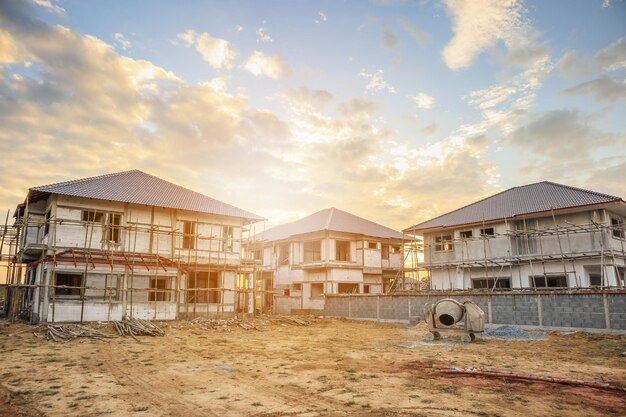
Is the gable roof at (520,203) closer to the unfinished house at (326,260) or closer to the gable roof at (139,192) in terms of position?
the unfinished house at (326,260)

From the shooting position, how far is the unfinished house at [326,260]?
113 feet

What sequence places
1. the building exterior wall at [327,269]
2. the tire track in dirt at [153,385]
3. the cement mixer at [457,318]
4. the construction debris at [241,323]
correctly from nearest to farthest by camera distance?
the tire track in dirt at [153,385], the cement mixer at [457,318], the construction debris at [241,323], the building exterior wall at [327,269]

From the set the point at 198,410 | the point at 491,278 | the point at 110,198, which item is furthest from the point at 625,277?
the point at 110,198

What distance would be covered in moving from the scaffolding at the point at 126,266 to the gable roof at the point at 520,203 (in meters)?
14.7

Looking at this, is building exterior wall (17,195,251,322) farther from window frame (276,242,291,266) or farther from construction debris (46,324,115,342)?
window frame (276,242,291,266)

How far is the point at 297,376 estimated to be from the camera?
1055 centimetres

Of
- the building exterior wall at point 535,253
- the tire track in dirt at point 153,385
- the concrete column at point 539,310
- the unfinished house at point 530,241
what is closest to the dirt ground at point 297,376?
the tire track in dirt at point 153,385

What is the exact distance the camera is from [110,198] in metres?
23.4

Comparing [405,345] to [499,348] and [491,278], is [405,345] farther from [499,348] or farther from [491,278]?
[491,278]

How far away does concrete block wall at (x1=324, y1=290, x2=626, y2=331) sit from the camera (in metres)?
16.8

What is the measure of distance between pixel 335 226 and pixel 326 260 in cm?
309

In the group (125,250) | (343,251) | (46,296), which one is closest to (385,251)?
(343,251)

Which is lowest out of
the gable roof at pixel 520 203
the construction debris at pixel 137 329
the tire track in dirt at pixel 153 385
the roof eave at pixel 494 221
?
the tire track in dirt at pixel 153 385

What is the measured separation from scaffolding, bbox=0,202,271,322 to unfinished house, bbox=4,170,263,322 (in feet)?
0.18
